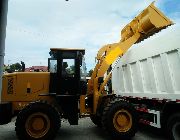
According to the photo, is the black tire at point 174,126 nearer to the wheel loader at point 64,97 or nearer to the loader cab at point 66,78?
the wheel loader at point 64,97

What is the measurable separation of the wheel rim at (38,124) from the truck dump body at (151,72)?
10.8ft

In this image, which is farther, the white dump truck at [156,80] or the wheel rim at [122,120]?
the wheel rim at [122,120]

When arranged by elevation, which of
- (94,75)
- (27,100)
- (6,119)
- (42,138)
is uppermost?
(94,75)

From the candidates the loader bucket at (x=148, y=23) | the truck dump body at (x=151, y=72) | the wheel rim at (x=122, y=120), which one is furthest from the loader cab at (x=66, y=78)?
the loader bucket at (x=148, y=23)

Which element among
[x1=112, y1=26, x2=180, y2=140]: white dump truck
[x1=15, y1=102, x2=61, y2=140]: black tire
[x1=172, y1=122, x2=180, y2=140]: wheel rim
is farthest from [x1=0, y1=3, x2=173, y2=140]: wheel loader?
[x1=172, y1=122, x2=180, y2=140]: wheel rim

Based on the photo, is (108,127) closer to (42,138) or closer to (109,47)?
(42,138)

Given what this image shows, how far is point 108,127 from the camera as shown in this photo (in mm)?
7754

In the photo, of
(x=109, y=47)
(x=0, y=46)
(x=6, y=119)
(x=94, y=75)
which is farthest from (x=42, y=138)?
(x=0, y=46)

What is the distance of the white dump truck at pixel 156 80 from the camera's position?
670 cm

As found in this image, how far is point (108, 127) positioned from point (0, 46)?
611cm

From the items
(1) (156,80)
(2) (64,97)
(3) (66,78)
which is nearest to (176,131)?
(1) (156,80)

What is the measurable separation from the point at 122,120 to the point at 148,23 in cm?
329

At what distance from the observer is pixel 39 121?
7.48 m

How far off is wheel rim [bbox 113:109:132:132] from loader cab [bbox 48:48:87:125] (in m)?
1.24
